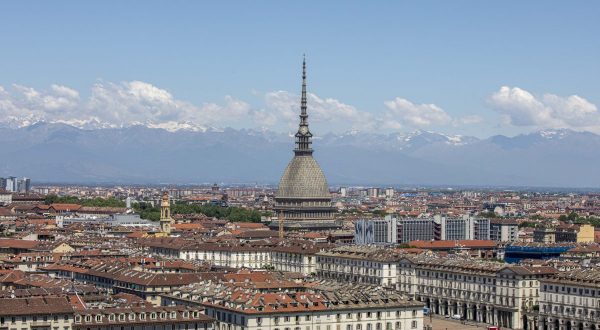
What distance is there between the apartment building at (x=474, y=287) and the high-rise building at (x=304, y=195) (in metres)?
54.6

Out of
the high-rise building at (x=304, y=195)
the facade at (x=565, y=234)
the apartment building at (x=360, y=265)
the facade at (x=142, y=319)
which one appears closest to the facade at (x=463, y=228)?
the facade at (x=565, y=234)

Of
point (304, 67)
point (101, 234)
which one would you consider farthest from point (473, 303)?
point (304, 67)

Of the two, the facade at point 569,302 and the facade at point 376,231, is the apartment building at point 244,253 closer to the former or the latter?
the facade at point 376,231

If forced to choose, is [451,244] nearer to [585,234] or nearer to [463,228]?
[585,234]

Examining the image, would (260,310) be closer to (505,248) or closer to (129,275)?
(129,275)

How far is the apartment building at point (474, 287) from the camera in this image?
91.9 meters

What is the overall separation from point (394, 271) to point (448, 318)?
10036 millimetres

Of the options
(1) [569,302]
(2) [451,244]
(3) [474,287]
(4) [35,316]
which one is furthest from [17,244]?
(4) [35,316]

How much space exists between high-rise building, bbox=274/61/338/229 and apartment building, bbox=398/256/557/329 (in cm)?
5457

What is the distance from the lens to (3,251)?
116 meters

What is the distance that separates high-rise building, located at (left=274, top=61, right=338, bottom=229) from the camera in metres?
160

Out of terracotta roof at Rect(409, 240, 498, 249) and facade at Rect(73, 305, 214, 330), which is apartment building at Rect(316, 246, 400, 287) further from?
facade at Rect(73, 305, 214, 330)

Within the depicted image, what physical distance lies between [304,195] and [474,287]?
67.4 metres

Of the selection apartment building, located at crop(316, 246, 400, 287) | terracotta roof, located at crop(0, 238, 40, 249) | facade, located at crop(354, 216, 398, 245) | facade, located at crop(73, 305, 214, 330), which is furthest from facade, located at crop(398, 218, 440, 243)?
facade, located at crop(73, 305, 214, 330)
